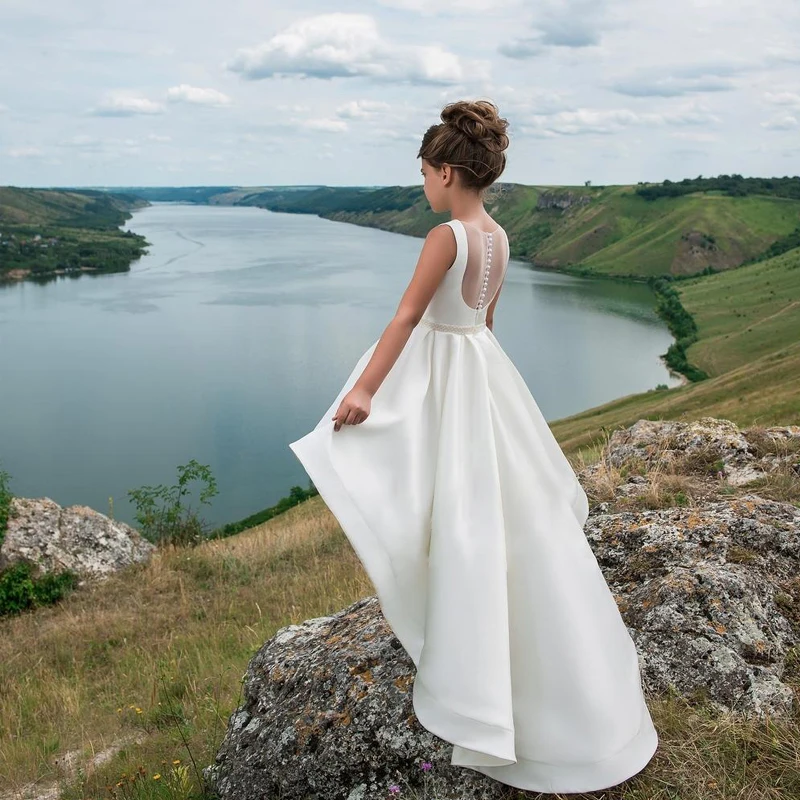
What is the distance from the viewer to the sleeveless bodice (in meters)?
3.17

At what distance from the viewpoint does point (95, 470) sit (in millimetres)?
37438

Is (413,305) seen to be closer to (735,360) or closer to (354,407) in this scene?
(354,407)

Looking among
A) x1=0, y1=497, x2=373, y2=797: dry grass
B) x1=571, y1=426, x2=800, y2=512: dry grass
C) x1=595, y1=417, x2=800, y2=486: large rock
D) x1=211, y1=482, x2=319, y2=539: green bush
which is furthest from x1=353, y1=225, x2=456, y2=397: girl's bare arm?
x1=211, y1=482, x2=319, y2=539: green bush

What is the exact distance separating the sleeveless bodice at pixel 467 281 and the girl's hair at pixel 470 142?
8.9 inches

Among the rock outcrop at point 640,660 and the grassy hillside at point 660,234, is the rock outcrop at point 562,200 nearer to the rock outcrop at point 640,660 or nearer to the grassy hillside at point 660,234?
the grassy hillside at point 660,234

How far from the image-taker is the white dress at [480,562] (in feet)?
9.25

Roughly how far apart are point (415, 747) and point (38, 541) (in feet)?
25.5

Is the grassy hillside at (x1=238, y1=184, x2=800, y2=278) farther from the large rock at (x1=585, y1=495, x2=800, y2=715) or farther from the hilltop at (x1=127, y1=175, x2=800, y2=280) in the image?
the large rock at (x1=585, y1=495, x2=800, y2=715)

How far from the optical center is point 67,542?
9.29m

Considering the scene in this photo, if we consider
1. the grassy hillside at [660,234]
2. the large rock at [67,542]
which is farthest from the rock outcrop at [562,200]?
the large rock at [67,542]

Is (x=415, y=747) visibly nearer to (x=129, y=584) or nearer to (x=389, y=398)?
(x=389, y=398)

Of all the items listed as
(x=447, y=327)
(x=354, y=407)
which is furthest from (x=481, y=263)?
(x=354, y=407)

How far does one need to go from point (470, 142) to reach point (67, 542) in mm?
8145

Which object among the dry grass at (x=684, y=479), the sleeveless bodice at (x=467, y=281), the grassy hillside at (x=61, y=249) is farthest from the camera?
the grassy hillside at (x=61, y=249)
